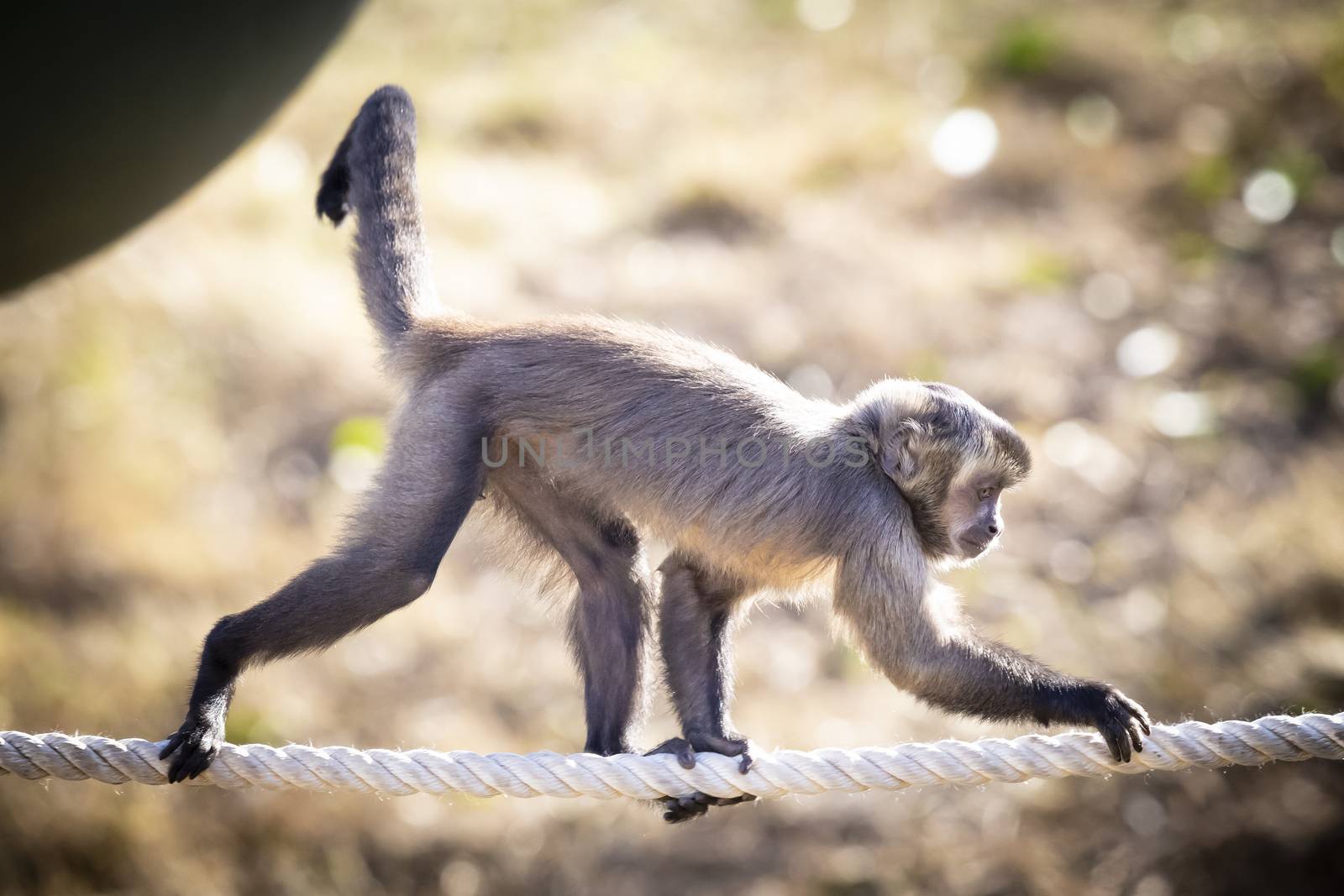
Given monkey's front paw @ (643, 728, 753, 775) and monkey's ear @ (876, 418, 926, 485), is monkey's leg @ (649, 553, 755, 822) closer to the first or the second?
monkey's front paw @ (643, 728, 753, 775)

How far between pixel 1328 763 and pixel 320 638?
6.57 metres

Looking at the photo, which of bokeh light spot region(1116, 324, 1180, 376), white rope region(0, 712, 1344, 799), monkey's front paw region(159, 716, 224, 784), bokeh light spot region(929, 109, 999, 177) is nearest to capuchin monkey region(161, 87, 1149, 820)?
monkey's front paw region(159, 716, 224, 784)

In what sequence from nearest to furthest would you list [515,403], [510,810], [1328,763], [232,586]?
[515,403], [1328,763], [510,810], [232,586]

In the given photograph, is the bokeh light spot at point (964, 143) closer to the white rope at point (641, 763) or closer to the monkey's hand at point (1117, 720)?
the monkey's hand at point (1117, 720)

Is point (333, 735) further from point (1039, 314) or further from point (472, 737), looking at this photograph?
point (1039, 314)

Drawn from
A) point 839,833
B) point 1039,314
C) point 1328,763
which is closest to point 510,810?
point 839,833

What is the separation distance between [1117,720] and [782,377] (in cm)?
660

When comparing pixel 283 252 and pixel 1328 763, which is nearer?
pixel 1328 763

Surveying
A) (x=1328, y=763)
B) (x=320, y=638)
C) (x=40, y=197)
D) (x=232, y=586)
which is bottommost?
(x=1328, y=763)

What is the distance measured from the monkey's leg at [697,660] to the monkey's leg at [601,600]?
13cm

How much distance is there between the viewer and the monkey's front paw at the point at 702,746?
3.78m

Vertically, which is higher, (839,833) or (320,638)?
(320,638)

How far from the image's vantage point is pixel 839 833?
7934 millimetres

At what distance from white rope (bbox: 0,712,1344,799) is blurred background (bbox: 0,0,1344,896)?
1.21 metres
